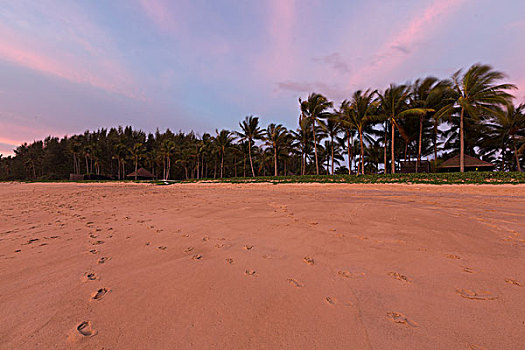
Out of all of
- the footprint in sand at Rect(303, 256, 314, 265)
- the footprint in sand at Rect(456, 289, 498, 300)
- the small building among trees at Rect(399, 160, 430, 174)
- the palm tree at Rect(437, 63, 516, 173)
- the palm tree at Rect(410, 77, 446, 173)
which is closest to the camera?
the footprint in sand at Rect(456, 289, 498, 300)

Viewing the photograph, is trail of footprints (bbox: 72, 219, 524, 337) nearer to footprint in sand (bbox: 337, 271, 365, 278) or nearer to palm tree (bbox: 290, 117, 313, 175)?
footprint in sand (bbox: 337, 271, 365, 278)

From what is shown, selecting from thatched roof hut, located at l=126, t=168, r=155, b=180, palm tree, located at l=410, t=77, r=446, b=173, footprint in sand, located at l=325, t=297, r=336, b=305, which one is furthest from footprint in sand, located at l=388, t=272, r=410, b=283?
thatched roof hut, located at l=126, t=168, r=155, b=180

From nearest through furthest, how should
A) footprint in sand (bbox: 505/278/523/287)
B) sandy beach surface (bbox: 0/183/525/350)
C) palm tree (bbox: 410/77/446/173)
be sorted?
sandy beach surface (bbox: 0/183/525/350)
footprint in sand (bbox: 505/278/523/287)
palm tree (bbox: 410/77/446/173)

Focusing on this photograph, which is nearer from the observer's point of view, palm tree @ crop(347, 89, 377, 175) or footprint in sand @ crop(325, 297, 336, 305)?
footprint in sand @ crop(325, 297, 336, 305)

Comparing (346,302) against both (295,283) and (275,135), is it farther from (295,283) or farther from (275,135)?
(275,135)

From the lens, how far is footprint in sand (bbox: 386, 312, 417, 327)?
1500mm

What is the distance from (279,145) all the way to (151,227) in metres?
26.7

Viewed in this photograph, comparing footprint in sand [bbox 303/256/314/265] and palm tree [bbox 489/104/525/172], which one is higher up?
palm tree [bbox 489/104/525/172]

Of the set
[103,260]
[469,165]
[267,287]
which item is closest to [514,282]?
[267,287]

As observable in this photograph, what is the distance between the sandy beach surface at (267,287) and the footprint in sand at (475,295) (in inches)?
0.6

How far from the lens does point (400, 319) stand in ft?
5.07

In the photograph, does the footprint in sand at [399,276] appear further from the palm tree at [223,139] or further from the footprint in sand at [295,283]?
the palm tree at [223,139]

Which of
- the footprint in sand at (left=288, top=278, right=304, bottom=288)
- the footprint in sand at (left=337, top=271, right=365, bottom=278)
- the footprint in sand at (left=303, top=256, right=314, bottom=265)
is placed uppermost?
the footprint in sand at (left=303, top=256, right=314, bottom=265)

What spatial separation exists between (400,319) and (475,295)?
2.88 ft
